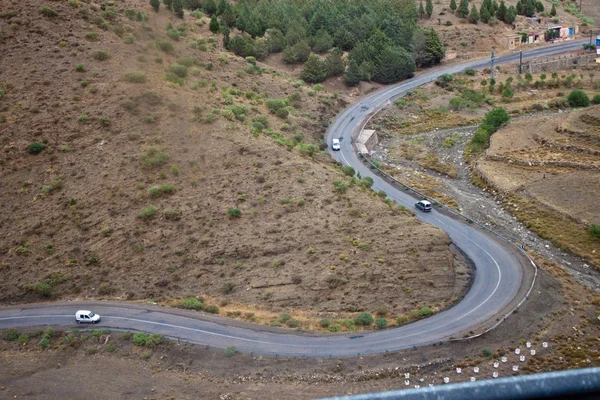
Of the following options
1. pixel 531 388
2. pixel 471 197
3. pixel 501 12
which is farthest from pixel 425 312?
pixel 501 12

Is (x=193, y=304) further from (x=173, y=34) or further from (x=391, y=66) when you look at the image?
(x=391, y=66)

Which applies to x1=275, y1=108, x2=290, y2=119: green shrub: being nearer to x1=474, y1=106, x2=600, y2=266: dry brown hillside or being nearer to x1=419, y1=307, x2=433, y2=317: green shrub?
x1=474, y1=106, x2=600, y2=266: dry brown hillside

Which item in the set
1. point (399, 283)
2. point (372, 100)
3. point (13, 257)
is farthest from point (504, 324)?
point (372, 100)

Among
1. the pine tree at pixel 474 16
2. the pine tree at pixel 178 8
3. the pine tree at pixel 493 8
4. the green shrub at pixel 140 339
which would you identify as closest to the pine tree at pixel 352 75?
the pine tree at pixel 178 8

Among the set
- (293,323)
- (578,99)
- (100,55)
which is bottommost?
(578,99)

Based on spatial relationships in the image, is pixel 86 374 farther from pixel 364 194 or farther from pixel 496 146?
pixel 496 146

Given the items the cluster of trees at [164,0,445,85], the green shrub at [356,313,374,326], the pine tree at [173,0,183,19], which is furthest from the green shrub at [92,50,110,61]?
the green shrub at [356,313,374,326]

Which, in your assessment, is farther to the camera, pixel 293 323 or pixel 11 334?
pixel 11 334
